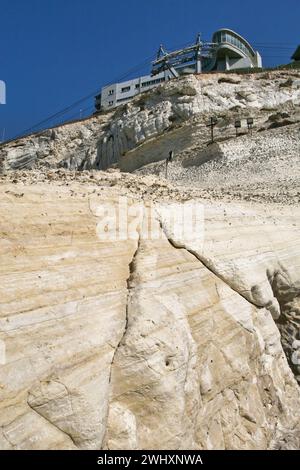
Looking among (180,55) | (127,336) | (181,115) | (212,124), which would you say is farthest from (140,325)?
(180,55)

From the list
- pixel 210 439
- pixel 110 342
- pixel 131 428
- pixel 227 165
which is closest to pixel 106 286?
pixel 110 342

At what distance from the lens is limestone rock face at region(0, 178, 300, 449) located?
479cm

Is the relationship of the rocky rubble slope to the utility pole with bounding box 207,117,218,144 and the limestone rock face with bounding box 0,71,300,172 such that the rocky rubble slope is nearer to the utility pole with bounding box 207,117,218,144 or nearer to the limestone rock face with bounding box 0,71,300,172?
the utility pole with bounding box 207,117,218,144

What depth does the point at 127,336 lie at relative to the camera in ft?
18.7

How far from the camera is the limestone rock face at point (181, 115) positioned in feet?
126

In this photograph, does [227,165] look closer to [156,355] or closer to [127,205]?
[127,205]

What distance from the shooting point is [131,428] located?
5.27 meters

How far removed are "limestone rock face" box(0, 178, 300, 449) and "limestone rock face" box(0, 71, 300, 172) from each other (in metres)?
28.4

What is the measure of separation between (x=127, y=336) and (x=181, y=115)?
3796 centimetres

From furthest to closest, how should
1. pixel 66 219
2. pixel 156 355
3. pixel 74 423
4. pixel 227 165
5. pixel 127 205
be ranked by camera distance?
1. pixel 227 165
2. pixel 127 205
3. pixel 66 219
4. pixel 156 355
5. pixel 74 423

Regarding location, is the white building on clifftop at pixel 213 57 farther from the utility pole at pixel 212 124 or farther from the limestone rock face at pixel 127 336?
the limestone rock face at pixel 127 336

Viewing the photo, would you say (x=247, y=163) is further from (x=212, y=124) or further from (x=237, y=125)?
(x=212, y=124)

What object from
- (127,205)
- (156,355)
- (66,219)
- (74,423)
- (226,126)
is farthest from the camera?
(226,126)
